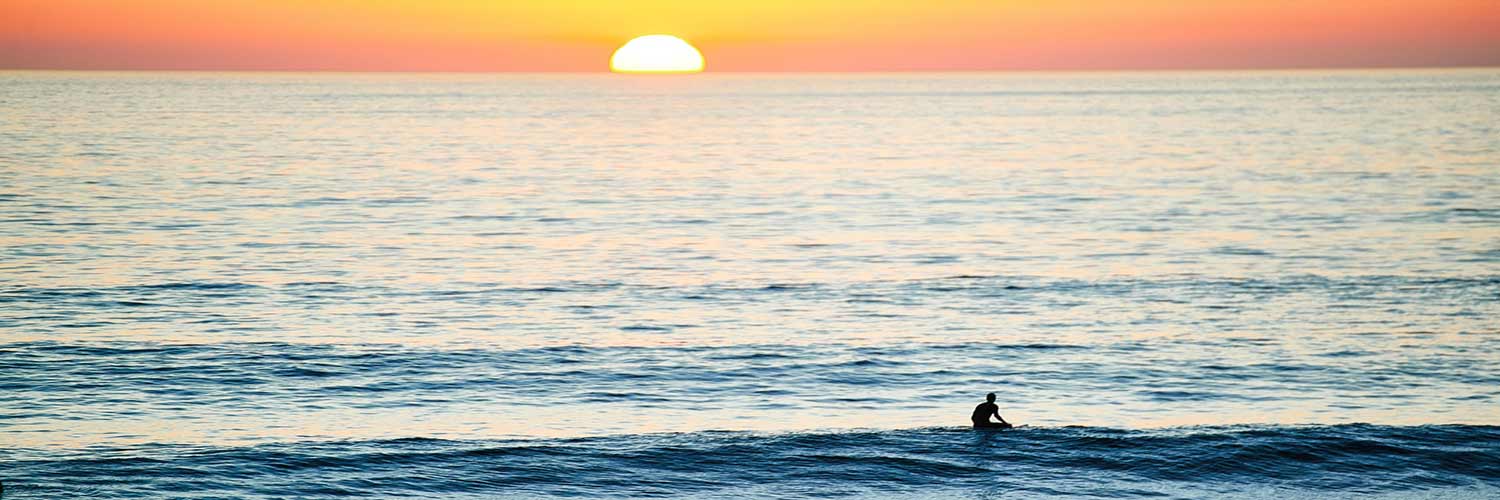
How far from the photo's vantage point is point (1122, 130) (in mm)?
170750

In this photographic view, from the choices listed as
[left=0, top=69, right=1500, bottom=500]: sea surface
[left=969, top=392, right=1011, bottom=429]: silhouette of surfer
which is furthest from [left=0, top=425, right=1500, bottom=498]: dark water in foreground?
[left=969, top=392, right=1011, bottom=429]: silhouette of surfer

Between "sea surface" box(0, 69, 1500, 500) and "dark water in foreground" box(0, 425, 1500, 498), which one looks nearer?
"dark water in foreground" box(0, 425, 1500, 498)

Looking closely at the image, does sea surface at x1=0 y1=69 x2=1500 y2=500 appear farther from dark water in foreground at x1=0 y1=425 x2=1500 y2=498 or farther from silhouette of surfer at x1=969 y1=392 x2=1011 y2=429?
silhouette of surfer at x1=969 y1=392 x2=1011 y2=429

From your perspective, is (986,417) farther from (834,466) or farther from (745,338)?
(745,338)

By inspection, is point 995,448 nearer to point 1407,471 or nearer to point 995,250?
point 1407,471

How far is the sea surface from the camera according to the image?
2606cm

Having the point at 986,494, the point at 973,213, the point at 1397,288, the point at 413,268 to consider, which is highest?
the point at 973,213

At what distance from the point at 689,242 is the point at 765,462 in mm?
41187

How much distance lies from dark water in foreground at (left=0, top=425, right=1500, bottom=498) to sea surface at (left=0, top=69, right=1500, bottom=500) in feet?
0.31

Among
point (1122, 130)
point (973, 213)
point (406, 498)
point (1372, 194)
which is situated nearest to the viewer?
point (406, 498)

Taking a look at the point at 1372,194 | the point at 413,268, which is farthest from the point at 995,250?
the point at 1372,194

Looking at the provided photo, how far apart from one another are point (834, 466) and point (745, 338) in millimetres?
15843

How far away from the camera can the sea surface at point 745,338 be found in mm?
26062

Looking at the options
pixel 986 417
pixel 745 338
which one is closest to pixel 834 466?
pixel 986 417
